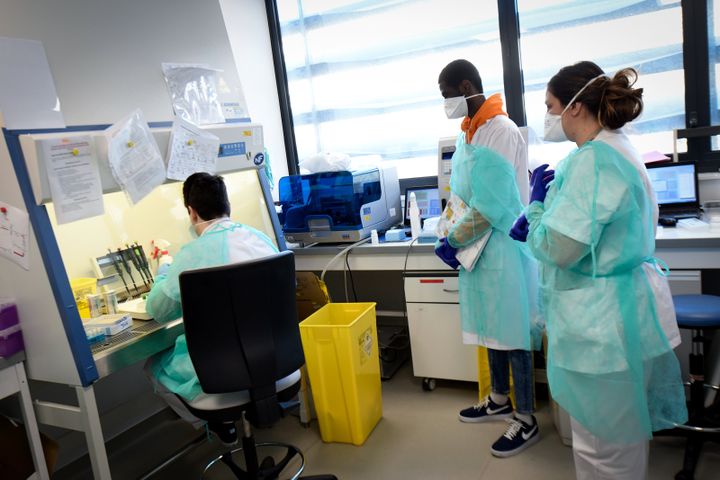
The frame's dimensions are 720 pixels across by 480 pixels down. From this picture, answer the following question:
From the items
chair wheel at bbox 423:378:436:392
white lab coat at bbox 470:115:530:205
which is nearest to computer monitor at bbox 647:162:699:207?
white lab coat at bbox 470:115:530:205

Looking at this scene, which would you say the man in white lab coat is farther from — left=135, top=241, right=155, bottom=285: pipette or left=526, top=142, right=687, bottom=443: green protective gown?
left=135, top=241, right=155, bottom=285: pipette

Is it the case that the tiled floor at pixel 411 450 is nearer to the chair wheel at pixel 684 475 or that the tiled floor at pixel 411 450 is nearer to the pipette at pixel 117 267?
the chair wheel at pixel 684 475

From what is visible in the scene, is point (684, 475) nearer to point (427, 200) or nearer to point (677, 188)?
point (677, 188)

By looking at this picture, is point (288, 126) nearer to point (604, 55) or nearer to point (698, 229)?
point (604, 55)

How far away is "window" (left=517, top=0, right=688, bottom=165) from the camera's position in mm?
2758

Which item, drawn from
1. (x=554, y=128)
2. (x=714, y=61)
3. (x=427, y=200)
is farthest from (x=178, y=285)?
(x=714, y=61)

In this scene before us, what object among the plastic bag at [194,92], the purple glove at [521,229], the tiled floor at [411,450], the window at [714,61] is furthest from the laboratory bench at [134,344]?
the window at [714,61]

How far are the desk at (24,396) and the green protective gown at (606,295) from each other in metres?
1.64

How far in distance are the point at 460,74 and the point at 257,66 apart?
1.91m

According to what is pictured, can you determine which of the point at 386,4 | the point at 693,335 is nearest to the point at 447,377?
the point at 693,335

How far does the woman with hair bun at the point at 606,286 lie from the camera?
57.2 inches

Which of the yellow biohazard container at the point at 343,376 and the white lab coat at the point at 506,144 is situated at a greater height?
the white lab coat at the point at 506,144

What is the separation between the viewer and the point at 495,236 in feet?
7.22

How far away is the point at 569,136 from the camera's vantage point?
5.28 ft
